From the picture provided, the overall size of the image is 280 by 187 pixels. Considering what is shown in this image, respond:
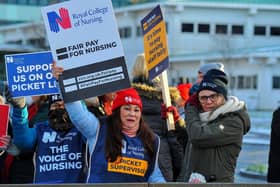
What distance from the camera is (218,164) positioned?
16.6 feet

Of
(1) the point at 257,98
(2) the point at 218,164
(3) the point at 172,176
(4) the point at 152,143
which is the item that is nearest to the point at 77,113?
(4) the point at 152,143

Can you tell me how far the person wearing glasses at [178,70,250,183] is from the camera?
16.6 feet

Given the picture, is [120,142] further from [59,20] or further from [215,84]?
[215,84]

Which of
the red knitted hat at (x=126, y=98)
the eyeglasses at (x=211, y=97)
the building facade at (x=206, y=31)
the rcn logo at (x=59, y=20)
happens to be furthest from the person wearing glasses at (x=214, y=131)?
the building facade at (x=206, y=31)

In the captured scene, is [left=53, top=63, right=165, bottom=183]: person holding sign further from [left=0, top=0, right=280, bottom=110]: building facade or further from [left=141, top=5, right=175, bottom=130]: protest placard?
[left=0, top=0, right=280, bottom=110]: building facade

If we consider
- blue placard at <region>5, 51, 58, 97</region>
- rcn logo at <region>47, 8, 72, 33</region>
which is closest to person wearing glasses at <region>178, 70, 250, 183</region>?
blue placard at <region>5, 51, 58, 97</region>

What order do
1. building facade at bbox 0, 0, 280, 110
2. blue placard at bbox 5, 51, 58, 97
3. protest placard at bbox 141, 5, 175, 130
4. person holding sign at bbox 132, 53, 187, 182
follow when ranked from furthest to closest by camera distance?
1. building facade at bbox 0, 0, 280, 110
2. protest placard at bbox 141, 5, 175, 130
3. person holding sign at bbox 132, 53, 187, 182
4. blue placard at bbox 5, 51, 58, 97

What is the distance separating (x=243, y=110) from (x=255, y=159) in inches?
523

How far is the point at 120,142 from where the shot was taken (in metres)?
4.51

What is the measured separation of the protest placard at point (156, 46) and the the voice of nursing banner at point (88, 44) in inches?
69.9

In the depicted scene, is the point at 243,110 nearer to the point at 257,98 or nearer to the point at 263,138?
the point at 263,138

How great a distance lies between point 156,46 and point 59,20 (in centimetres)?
226

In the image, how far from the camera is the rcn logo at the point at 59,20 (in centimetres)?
451

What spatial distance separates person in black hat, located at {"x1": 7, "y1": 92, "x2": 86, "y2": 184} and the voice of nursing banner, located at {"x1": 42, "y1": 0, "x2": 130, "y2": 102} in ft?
1.73
